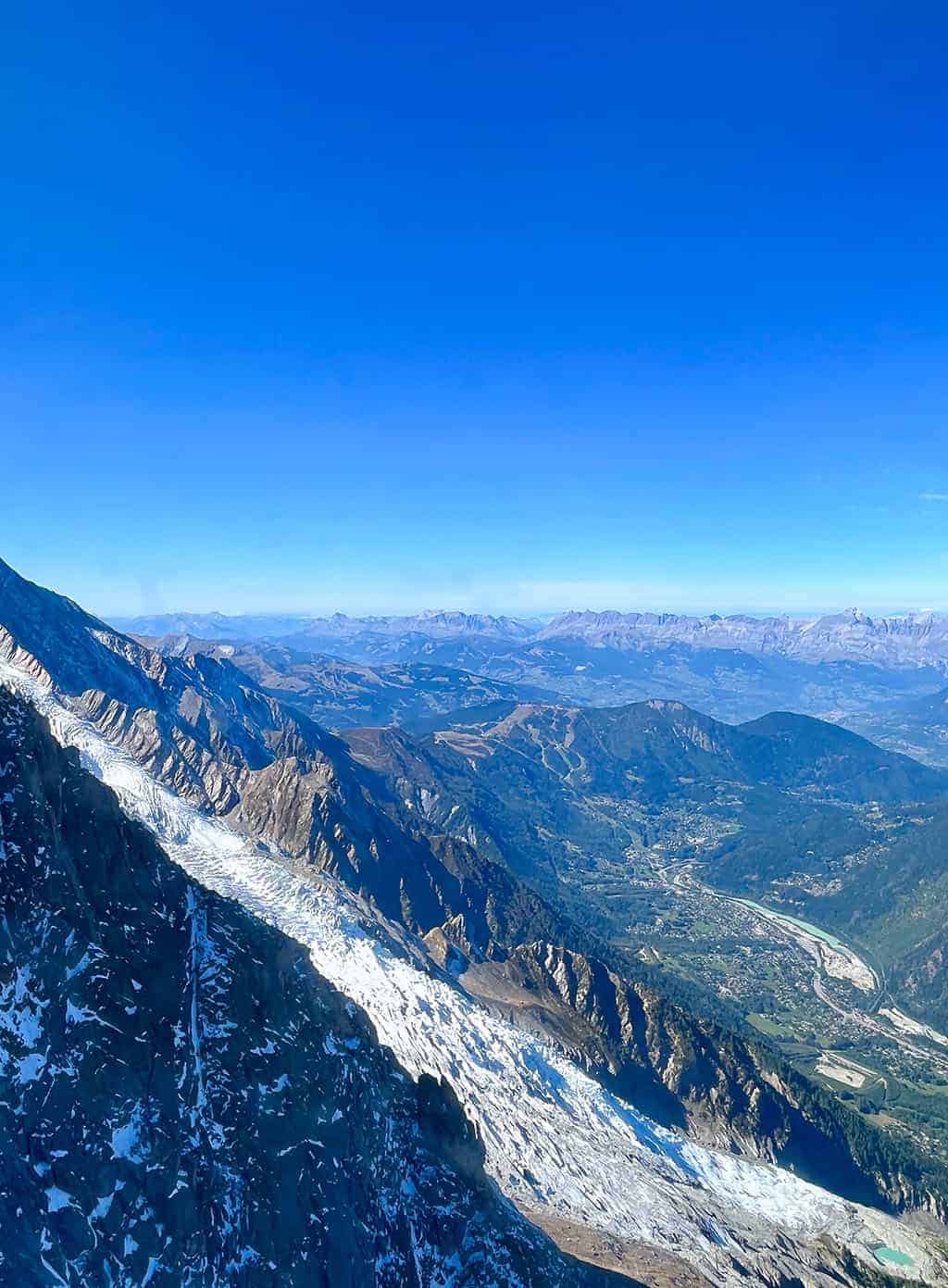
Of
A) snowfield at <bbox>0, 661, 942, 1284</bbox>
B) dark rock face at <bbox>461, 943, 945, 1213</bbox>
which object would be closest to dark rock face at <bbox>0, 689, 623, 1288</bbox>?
snowfield at <bbox>0, 661, 942, 1284</bbox>

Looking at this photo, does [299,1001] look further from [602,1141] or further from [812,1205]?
[812,1205]

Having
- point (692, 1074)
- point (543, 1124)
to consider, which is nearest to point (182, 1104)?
point (543, 1124)

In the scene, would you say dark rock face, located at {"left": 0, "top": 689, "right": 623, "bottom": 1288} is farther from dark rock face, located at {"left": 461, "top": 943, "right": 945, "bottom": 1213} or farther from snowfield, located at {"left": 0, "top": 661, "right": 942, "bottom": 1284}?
dark rock face, located at {"left": 461, "top": 943, "right": 945, "bottom": 1213}

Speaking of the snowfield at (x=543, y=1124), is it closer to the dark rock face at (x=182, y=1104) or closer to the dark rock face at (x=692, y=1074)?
the dark rock face at (x=692, y=1074)

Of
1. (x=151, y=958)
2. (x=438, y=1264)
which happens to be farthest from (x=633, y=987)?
(x=151, y=958)

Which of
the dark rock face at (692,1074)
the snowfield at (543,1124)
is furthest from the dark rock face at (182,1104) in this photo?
the dark rock face at (692,1074)
